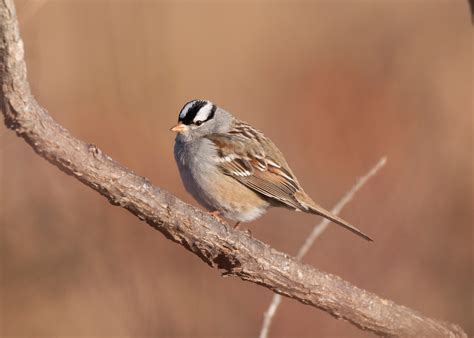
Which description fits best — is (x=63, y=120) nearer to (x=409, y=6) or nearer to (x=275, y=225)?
(x=275, y=225)

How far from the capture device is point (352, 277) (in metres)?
5.35

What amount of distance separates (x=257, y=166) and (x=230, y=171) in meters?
0.17

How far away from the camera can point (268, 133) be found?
7.71m

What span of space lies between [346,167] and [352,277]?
210 cm

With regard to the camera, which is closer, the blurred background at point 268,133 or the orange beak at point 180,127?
the orange beak at point 180,127

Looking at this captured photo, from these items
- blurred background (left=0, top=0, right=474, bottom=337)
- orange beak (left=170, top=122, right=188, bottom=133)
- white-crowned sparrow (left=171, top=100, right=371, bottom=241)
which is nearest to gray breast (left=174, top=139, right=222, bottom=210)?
white-crowned sparrow (left=171, top=100, right=371, bottom=241)

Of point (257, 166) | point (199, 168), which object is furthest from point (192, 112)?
point (257, 166)

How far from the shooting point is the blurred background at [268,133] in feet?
17.5

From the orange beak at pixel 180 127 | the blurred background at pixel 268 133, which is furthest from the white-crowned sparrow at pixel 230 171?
the blurred background at pixel 268 133

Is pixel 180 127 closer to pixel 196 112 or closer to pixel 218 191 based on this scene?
pixel 196 112

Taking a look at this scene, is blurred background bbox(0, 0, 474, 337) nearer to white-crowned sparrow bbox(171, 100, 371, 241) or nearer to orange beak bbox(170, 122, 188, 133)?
orange beak bbox(170, 122, 188, 133)

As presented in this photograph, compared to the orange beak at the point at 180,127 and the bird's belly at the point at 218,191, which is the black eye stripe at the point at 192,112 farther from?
the bird's belly at the point at 218,191

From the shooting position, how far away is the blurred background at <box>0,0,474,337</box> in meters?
5.34

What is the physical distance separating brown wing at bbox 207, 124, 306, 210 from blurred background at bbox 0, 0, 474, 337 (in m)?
0.72
